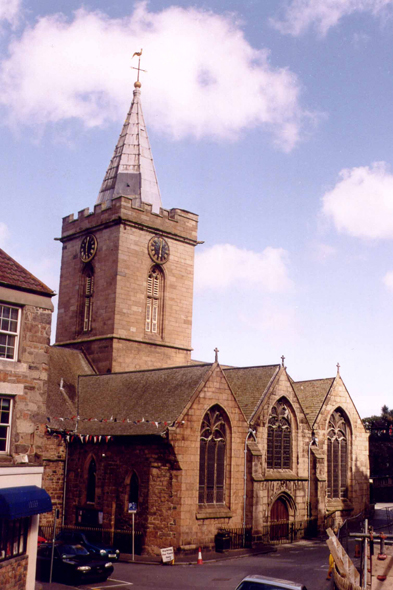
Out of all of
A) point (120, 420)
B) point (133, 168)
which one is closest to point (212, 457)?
point (120, 420)

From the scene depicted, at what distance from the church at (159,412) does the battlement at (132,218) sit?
0.09 meters

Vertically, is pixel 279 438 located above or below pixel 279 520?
above

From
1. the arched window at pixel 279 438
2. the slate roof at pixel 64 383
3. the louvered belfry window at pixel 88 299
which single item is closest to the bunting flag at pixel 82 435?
the slate roof at pixel 64 383

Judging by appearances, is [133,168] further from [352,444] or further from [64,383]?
[352,444]

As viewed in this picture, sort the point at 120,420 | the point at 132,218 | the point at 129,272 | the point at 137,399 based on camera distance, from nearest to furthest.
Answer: the point at 120,420
the point at 137,399
the point at 129,272
the point at 132,218

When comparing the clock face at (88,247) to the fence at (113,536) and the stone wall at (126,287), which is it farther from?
the fence at (113,536)

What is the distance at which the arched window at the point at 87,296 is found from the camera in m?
44.5

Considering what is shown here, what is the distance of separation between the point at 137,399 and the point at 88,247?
1451 centimetres

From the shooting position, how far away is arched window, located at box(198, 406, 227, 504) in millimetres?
31464

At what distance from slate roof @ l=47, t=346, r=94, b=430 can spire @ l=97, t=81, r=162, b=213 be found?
447 inches

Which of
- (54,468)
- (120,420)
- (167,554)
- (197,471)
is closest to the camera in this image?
(167,554)

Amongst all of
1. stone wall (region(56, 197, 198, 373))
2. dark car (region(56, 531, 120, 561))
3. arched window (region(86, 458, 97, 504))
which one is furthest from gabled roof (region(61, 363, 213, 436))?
dark car (region(56, 531, 120, 561))

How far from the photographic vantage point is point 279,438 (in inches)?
A: 1423

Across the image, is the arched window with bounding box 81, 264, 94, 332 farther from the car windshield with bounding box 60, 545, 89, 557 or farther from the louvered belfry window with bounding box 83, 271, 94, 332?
the car windshield with bounding box 60, 545, 89, 557
